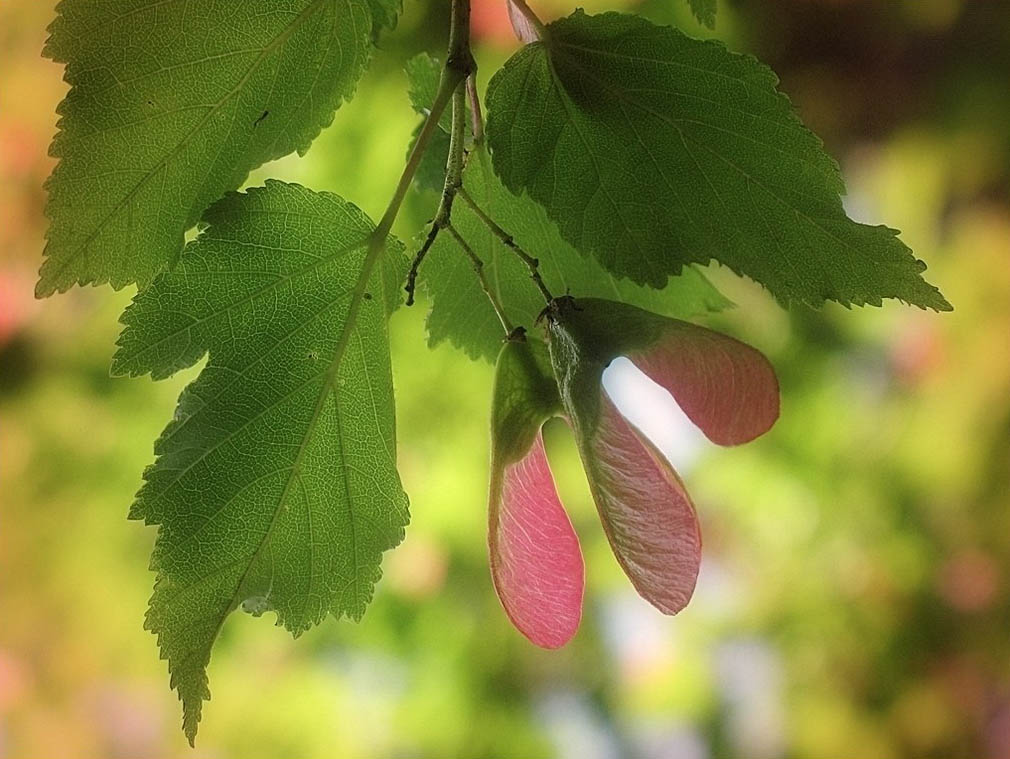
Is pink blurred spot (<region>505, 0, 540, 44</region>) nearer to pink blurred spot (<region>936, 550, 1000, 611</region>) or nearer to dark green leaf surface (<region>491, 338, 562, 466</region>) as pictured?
dark green leaf surface (<region>491, 338, 562, 466</region>)

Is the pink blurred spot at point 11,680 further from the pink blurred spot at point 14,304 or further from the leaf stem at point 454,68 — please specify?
the leaf stem at point 454,68

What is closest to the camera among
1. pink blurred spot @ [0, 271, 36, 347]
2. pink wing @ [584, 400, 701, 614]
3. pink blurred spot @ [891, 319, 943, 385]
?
pink wing @ [584, 400, 701, 614]

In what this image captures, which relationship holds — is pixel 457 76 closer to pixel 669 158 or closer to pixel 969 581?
pixel 669 158

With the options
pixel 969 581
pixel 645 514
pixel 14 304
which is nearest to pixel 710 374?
pixel 645 514

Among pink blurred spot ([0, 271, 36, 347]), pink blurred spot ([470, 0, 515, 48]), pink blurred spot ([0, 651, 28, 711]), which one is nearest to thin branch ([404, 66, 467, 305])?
pink blurred spot ([470, 0, 515, 48])

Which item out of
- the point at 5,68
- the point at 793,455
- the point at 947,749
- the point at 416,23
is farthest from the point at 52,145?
the point at 947,749
